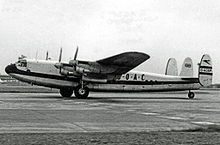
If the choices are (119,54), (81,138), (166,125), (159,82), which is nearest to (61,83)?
(119,54)

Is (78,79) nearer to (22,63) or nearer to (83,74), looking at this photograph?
(83,74)

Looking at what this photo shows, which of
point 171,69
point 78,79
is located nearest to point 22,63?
point 78,79

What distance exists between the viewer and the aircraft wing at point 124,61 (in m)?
28.8

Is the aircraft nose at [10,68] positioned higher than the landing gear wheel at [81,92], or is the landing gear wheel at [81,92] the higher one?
the aircraft nose at [10,68]

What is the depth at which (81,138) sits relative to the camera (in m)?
9.22

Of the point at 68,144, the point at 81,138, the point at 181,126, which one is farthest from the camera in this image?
the point at 181,126

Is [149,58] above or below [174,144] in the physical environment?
above

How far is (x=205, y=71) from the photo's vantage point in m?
37.5

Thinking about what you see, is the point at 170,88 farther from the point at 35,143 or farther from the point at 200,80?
the point at 35,143

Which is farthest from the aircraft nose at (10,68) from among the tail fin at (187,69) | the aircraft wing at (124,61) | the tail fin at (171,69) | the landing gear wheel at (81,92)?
the tail fin at (187,69)

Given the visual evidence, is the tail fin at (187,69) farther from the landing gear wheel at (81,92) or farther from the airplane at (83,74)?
the landing gear wheel at (81,92)

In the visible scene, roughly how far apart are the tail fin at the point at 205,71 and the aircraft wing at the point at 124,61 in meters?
8.85

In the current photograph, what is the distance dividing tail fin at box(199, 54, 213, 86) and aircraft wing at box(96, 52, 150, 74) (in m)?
8.85

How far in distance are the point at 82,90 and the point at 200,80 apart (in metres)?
11.7
